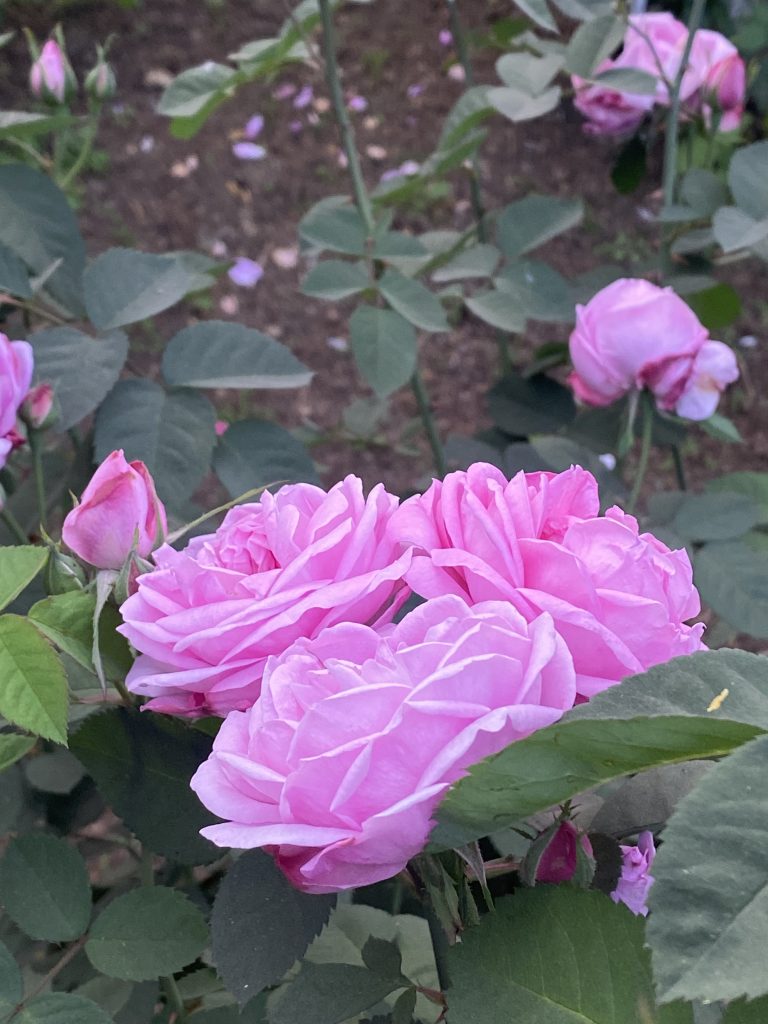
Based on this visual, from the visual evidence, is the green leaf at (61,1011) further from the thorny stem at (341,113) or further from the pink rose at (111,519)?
the thorny stem at (341,113)

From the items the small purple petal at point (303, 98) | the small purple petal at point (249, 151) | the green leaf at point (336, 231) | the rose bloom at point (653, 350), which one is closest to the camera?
the rose bloom at point (653, 350)

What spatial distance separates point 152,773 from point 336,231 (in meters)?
0.65

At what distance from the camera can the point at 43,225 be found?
0.84 m

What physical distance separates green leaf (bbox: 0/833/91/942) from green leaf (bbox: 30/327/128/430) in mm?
312

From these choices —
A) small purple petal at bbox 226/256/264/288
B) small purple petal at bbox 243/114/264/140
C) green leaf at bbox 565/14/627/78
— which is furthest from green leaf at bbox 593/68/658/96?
small purple petal at bbox 243/114/264/140

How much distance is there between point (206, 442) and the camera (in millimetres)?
761

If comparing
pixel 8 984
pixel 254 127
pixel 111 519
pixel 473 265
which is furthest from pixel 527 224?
pixel 254 127

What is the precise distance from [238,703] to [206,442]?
1.35 feet

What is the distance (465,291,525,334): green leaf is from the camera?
3.37 feet

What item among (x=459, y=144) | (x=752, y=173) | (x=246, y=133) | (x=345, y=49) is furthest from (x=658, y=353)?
(x=345, y=49)

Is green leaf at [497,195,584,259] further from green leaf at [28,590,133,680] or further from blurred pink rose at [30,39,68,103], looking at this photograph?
green leaf at [28,590,133,680]

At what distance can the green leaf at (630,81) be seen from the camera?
103cm

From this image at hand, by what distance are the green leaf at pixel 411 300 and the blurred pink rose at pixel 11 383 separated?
421 millimetres

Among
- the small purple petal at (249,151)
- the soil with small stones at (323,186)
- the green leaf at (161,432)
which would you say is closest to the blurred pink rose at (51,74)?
the green leaf at (161,432)
